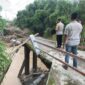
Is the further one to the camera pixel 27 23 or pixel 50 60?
pixel 27 23

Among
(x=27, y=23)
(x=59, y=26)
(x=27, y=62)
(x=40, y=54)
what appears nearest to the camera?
(x=40, y=54)

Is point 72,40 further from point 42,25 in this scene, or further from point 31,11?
point 31,11

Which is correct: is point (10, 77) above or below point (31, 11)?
below

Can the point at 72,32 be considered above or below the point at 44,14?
below

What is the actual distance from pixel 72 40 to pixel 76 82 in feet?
4.21

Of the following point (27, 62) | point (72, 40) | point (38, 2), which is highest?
point (38, 2)

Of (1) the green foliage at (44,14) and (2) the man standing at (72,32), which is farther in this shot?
(1) the green foliage at (44,14)

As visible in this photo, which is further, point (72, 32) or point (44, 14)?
point (44, 14)

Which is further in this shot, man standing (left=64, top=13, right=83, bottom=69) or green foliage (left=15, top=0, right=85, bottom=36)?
green foliage (left=15, top=0, right=85, bottom=36)

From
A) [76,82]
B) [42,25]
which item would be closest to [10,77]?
[76,82]

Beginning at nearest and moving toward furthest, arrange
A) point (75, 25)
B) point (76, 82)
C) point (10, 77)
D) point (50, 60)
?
point (76, 82) < point (75, 25) < point (50, 60) < point (10, 77)

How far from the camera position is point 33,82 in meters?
11.2

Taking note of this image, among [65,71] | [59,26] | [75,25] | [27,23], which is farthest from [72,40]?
[27,23]

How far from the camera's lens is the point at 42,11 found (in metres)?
36.7
